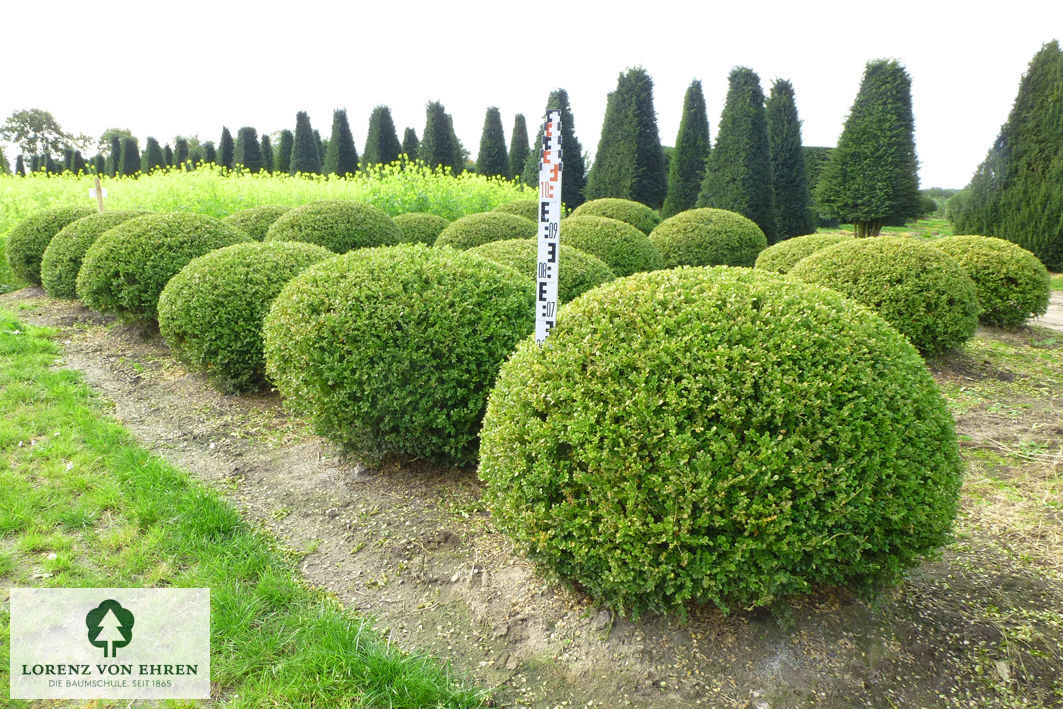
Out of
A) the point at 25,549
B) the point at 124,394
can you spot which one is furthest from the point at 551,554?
the point at 124,394

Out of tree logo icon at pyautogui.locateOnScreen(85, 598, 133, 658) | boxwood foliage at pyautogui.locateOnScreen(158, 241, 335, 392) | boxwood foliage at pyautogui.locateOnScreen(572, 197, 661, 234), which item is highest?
boxwood foliage at pyautogui.locateOnScreen(572, 197, 661, 234)

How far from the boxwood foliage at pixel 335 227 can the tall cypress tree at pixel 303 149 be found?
1993cm

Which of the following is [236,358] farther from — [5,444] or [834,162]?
[834,162]

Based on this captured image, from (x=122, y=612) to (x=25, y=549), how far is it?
99 centimetres

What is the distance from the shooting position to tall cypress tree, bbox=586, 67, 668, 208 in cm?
1830

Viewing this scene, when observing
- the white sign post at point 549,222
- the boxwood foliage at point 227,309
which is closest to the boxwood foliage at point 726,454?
the white sign post at point 549,222

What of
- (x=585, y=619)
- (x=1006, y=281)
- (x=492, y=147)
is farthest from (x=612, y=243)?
(x=492, y=147)

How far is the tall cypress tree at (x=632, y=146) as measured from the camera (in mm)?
18297

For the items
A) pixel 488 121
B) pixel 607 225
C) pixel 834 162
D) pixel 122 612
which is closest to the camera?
pixel 122 612

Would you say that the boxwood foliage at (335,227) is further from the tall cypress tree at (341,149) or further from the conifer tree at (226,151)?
the conifer tree at (226,151)

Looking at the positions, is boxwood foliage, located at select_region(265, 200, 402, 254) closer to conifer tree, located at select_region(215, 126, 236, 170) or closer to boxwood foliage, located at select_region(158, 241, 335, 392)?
boxwood foliage, located at select_region(158, 241, 335, 392)

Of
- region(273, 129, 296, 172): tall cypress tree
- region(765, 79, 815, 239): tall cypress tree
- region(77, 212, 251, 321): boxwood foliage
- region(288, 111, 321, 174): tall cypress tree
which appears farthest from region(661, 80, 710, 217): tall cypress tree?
region(273, 129, 296, 172): tall cypress tree

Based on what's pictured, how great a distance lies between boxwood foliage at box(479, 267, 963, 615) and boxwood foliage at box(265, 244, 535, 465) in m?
1.18

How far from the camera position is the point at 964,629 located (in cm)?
277
